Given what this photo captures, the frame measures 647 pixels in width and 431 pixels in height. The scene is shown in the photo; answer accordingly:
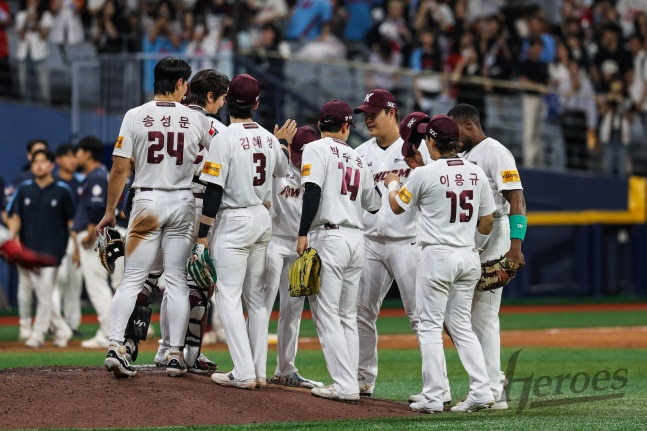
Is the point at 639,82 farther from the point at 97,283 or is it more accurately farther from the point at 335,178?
the point at 335,178

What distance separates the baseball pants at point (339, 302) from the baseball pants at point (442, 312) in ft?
1.89

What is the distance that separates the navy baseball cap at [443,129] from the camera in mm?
8273

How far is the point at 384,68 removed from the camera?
1911cm

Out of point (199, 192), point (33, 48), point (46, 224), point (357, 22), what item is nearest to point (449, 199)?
point (199, 192)

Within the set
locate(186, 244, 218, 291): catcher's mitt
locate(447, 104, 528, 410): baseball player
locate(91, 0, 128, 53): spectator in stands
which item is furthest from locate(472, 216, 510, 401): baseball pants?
locate(91, 0, 128, 53): spectator in stands

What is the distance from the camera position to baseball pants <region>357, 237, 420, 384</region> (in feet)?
29.9

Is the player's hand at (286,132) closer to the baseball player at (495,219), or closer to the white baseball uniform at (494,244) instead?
the baseball player at (495,219)

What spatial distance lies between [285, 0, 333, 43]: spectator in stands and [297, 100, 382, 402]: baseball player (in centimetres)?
1228

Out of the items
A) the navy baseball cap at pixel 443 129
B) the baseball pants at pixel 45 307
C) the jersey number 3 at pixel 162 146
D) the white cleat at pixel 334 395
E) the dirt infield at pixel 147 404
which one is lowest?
the baseball pants at pixel 45 307

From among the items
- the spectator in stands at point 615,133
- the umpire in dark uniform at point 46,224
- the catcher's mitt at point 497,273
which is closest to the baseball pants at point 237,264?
the catcher's mitt at point 497,273

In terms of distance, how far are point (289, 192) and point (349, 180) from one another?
766 mm

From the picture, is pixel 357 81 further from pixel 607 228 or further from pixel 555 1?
pixel 555 1

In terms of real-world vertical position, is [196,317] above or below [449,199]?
below

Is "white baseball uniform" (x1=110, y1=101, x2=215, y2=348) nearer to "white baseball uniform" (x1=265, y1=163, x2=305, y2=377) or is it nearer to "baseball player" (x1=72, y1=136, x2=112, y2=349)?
"white baseball uniform" (x1=265, y1=163, x2=305, y2=377)
